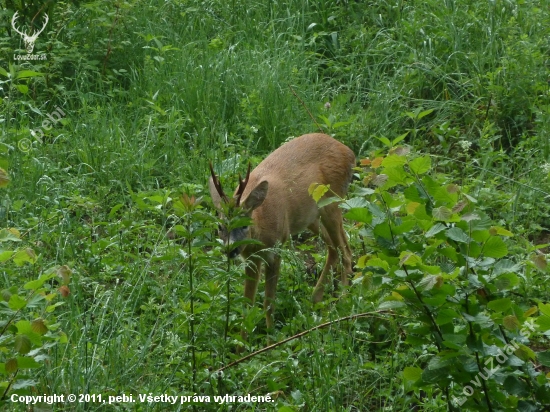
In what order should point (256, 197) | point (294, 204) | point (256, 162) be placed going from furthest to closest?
point (256, 162), point (294, 204), point (256, 197)

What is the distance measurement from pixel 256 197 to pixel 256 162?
1.61 meters

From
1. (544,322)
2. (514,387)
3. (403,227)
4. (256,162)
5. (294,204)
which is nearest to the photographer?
(544,322)

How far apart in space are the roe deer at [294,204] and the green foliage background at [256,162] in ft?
0.53

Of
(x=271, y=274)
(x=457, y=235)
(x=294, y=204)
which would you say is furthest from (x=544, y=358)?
(x=294, y=204)

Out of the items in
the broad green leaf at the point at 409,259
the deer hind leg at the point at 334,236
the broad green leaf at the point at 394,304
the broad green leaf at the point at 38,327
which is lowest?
the deer hind leg at the point at 334,236

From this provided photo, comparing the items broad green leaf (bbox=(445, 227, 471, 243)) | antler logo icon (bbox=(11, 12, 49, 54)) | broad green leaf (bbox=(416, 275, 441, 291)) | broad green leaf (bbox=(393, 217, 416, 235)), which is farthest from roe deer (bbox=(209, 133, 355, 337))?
antler logo icon (bbox=(11, 12, 49, 54))

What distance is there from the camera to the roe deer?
6129 millimetres

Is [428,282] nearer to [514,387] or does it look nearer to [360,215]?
[360,215]

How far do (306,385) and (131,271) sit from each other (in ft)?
4.77

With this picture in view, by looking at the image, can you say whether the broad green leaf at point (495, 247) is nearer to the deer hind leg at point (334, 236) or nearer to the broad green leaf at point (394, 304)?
the broad green leaf at point (394, 304)

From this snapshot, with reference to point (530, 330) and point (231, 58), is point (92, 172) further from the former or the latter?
point (530, 330)

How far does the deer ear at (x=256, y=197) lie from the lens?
229 inches

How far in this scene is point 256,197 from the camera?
586cm

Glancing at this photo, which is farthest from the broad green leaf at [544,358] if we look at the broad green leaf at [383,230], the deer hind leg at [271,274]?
the deer hind leg at [271,274]
